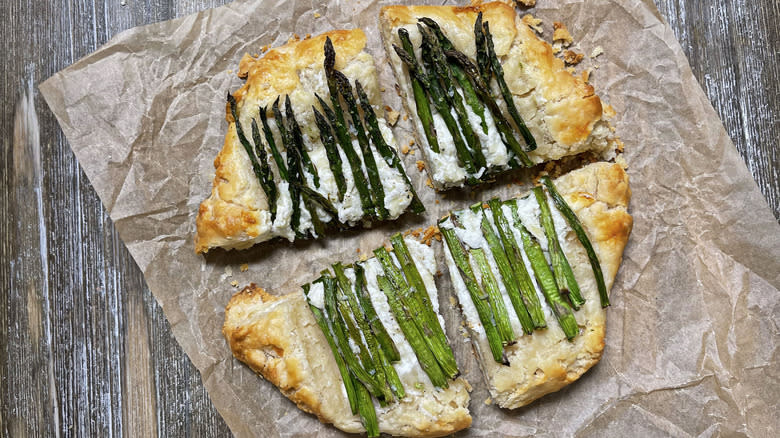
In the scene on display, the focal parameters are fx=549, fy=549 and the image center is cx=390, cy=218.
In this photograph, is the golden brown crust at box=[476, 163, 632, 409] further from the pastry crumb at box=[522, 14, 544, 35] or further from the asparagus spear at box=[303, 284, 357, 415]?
the pastry crumb at box=[522, 14, 544, 35]

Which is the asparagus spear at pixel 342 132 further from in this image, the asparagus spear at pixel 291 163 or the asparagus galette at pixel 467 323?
the asparagus galette at pixel 467 323

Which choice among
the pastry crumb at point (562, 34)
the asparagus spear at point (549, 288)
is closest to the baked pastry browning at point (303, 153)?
the asparagus spear at point (549, 288)

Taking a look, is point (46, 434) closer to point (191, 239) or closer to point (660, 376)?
point (191, 239)

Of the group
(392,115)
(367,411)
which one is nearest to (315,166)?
(392,115)

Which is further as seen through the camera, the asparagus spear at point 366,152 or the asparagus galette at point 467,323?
the asparagus spear at point 366,152

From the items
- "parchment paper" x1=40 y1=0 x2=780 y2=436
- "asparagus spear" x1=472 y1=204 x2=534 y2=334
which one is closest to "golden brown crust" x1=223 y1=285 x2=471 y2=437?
"parchment paper" x1=40 y1=0 x2=780 y2=436

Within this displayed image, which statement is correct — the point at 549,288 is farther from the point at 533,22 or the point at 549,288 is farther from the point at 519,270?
the point at 533,22
